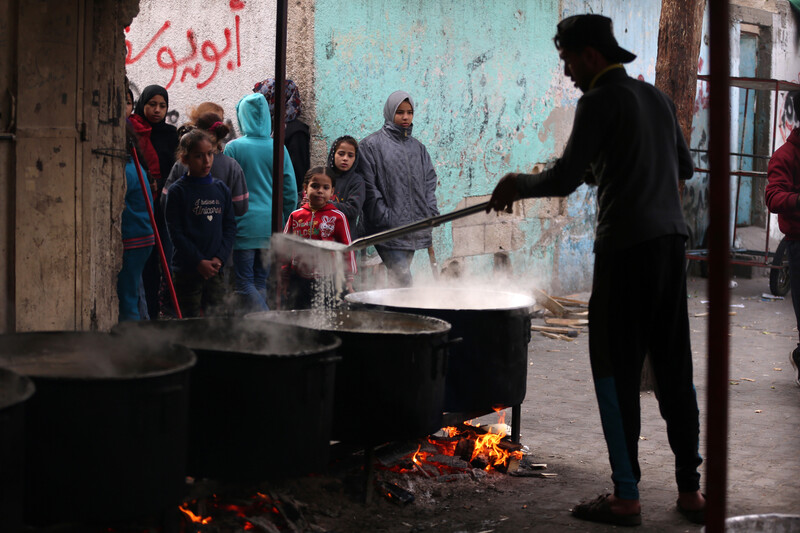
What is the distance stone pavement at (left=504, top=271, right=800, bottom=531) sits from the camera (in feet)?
15.0

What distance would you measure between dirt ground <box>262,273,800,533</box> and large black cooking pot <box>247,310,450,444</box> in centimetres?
42

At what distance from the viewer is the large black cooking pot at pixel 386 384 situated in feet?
13.3

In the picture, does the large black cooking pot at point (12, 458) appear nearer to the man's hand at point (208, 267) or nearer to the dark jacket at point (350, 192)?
the man's hand at point (208, 267)

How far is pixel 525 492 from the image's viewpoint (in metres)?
4.80

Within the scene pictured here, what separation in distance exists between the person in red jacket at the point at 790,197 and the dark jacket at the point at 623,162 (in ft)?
10.1

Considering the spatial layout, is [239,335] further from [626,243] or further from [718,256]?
[718,256]

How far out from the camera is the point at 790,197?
6.96m

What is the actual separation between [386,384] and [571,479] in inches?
58.7

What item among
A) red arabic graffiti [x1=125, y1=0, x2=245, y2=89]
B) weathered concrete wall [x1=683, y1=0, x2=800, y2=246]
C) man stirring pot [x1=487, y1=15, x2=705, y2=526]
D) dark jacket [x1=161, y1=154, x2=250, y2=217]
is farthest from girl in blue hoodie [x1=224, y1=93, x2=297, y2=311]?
weathered concrete wall [x1=683, y1=0, x2=800, y2=246]

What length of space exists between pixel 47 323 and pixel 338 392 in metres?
1.75

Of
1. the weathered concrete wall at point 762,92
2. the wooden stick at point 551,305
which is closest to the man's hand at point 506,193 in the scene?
the wooden stick at point 551,305

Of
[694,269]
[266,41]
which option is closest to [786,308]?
[694,269]

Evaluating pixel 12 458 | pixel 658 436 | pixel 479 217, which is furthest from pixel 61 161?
pixel 479 217

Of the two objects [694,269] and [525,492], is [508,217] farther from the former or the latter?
[525,492]
